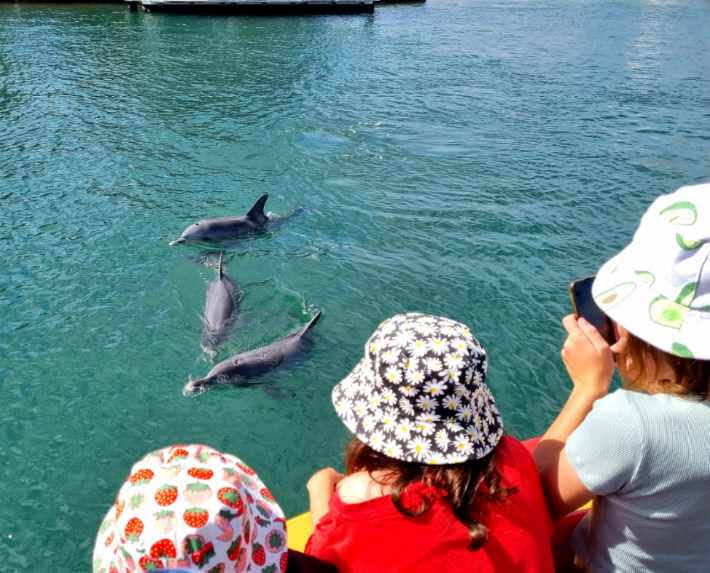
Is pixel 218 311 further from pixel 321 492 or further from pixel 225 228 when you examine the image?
pixel 321 492

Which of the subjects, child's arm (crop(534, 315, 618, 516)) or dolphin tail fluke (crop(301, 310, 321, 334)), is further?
dolphin tail fluke (crop(301, 310, 321, 334))

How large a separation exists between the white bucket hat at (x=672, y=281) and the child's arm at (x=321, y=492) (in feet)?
4.52

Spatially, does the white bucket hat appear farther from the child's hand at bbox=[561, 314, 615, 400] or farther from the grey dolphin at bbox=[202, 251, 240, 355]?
the grey dolphin at bbox=[202, 251, 240, 355]

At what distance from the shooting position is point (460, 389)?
2.27 metres

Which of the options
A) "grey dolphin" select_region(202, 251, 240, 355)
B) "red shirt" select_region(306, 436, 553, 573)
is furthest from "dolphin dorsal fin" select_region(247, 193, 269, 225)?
"red shirt" select_region(306, 436, 553, 573)

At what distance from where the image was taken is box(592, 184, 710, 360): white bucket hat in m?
2.21

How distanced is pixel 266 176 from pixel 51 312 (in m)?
4.90

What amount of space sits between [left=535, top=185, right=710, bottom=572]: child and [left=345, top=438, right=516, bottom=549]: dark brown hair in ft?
1.16

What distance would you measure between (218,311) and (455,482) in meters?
5.09

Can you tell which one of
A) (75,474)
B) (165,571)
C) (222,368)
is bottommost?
(75,474)

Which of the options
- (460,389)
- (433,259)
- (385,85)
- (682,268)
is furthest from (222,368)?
(385,85)

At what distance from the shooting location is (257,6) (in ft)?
103

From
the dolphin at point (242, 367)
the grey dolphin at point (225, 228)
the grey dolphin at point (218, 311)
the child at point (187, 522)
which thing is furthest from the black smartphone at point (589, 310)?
the grey dolphin at point (225, 228)

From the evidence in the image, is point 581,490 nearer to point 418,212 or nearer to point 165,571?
point 165,571
